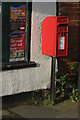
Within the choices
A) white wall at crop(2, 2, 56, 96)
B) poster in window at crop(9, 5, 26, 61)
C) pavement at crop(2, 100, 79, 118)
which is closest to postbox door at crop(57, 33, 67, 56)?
white wall at crop(2, 2, 56, 96)

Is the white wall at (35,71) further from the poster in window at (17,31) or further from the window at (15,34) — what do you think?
the poster in window at (17,31)

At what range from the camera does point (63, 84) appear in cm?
650

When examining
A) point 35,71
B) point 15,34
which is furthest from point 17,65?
point 15,34

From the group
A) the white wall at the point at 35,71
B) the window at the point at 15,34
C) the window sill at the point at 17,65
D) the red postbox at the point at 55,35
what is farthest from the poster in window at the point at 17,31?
the red postbox at the point at 55,35

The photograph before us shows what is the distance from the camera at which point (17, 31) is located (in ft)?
19.4

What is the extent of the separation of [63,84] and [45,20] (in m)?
1.70

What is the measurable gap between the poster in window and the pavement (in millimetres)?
1153

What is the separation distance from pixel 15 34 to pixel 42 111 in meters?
1.86

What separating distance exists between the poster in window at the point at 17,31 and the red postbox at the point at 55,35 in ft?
1.67

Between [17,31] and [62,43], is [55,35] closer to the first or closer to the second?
[62,43]

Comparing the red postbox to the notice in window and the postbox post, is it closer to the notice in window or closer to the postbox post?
the notice in window

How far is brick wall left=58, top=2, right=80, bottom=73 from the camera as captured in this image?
21.4 ft

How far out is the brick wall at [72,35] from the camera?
6.53 meters

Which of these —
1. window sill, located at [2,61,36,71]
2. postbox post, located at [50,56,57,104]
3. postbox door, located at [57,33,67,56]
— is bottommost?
postbox post, located at [50,56,57,104]
